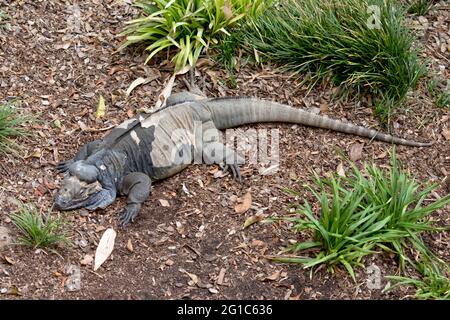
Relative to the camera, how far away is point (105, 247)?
538cm

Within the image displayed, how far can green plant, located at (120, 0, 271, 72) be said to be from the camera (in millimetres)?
6773

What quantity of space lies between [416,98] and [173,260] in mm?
2966

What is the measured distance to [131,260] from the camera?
5293 millimetres

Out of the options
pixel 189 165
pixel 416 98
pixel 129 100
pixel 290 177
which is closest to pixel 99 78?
pixel 129 100

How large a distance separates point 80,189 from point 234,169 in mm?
1371

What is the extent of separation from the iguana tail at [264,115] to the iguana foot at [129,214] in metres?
1.29

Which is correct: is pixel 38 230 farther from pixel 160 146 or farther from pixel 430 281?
pixel 430 281

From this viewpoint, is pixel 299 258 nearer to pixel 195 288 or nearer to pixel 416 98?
pixel 195 288

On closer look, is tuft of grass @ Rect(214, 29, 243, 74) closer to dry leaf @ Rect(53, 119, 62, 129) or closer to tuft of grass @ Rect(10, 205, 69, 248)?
dry leaf @ Rect(53, 119, 62, 129)

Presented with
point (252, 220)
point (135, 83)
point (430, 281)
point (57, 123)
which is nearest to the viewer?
point (430, 281)

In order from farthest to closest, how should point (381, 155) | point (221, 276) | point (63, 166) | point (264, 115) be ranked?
point (264, 115)
point (381, 155)
point (63, 166)
point (221, 276)

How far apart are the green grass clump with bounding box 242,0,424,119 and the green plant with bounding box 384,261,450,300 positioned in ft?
5.80

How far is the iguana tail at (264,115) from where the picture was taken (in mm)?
6438

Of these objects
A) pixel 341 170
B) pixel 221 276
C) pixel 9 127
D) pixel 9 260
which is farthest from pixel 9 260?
pixel 341 170
